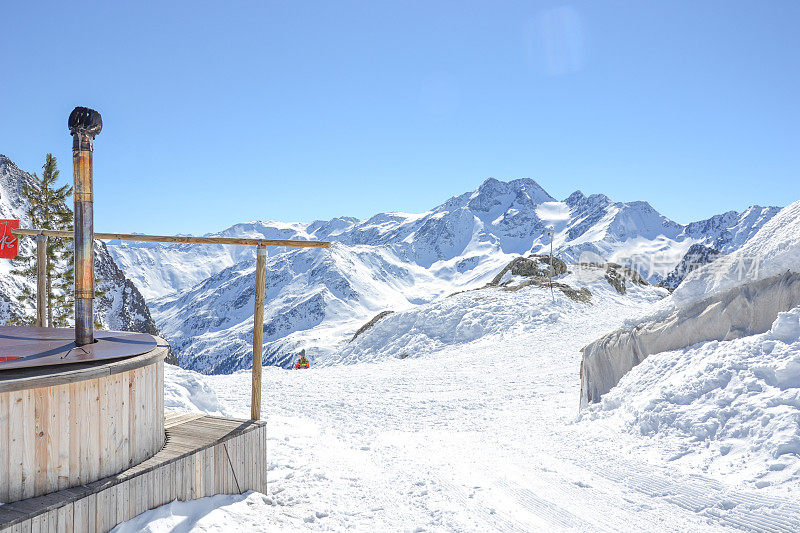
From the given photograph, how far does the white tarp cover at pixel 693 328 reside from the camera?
336 inches

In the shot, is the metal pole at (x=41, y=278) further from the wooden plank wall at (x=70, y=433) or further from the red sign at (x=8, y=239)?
the wooden plank wall at (x=70, y=433)

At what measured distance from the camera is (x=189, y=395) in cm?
1088

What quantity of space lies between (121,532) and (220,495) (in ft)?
4.33

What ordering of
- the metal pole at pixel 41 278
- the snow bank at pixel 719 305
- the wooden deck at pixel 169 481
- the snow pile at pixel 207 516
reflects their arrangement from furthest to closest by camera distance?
1. the metal pole at pixel 41 278
2. the snow bank at pixel 719 305
3. the snow pile at pixel 207 516
4. the wooden deck at pixel 169 481

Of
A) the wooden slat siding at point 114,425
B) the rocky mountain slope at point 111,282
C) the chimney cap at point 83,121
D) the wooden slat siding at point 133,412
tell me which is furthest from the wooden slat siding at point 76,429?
the rocky mountain slope at point 111,282

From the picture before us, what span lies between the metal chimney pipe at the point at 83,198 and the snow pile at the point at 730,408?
8.34 m

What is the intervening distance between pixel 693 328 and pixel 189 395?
10676 mm

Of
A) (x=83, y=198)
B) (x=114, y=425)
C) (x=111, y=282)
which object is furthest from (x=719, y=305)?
(x=111, y=282)

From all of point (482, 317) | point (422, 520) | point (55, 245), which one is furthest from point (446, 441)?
point (55, 245)

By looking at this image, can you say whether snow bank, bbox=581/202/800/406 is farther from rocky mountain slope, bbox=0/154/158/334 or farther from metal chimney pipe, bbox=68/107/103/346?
rocky mountain slope, bbox=0/154/158/334

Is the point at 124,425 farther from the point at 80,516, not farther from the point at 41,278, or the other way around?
the point at 41,278

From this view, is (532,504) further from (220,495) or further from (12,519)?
(12,519)

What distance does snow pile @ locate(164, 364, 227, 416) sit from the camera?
10.1 m

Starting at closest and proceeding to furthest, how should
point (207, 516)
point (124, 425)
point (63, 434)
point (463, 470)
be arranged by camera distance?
point (63, 434)
point (124, 425)
point (207, 516)
point (463, 470)
